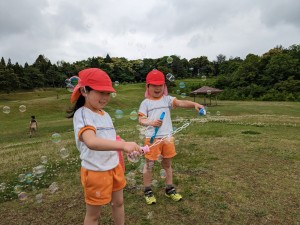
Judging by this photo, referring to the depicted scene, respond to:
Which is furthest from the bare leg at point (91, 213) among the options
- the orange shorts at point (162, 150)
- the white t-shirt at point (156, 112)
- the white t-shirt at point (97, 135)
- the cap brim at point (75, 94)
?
the white t-shirt at point (156, 112)

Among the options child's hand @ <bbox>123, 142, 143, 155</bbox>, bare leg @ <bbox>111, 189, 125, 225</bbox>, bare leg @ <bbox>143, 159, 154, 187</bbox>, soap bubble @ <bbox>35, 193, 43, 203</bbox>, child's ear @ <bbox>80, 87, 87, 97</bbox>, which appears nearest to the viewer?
child's hand @ <bbox>123, 142, 143, 155</bbox>

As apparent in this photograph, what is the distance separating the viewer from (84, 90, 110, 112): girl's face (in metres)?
3.30

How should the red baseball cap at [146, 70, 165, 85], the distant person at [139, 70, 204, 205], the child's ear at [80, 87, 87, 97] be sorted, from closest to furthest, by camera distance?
the child's ear at [80, 87, 87, 97] → the red baseball cap at [146, 70, 165, 85] → the distant person at [139, 70, 204, 205]

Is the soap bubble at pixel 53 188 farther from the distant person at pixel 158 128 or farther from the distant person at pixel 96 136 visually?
the distant person at pixel 96 136

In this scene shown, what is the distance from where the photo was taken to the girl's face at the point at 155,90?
5.21m

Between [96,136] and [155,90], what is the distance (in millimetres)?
2167

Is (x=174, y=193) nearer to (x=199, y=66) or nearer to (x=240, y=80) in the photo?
(x=240, y=80)

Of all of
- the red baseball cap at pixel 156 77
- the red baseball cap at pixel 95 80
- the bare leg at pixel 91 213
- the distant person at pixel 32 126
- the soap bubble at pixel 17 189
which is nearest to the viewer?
the red baseball cap at pixel 95 80

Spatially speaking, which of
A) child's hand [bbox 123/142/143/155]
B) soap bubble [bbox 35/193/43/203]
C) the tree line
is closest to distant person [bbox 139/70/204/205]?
soap bubble [bbox 35/193/43/203]

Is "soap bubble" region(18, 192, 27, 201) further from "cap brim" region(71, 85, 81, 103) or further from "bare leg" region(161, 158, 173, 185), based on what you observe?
"cap brim" region(71, 85, 81, 103)

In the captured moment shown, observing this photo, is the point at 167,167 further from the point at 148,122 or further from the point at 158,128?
the point at 148,122

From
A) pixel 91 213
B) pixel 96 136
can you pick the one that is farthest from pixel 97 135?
pixel 91 213

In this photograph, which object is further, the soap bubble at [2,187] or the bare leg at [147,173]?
the soap bubble at [2,187]

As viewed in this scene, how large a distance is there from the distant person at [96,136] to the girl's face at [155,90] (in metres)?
1.74
